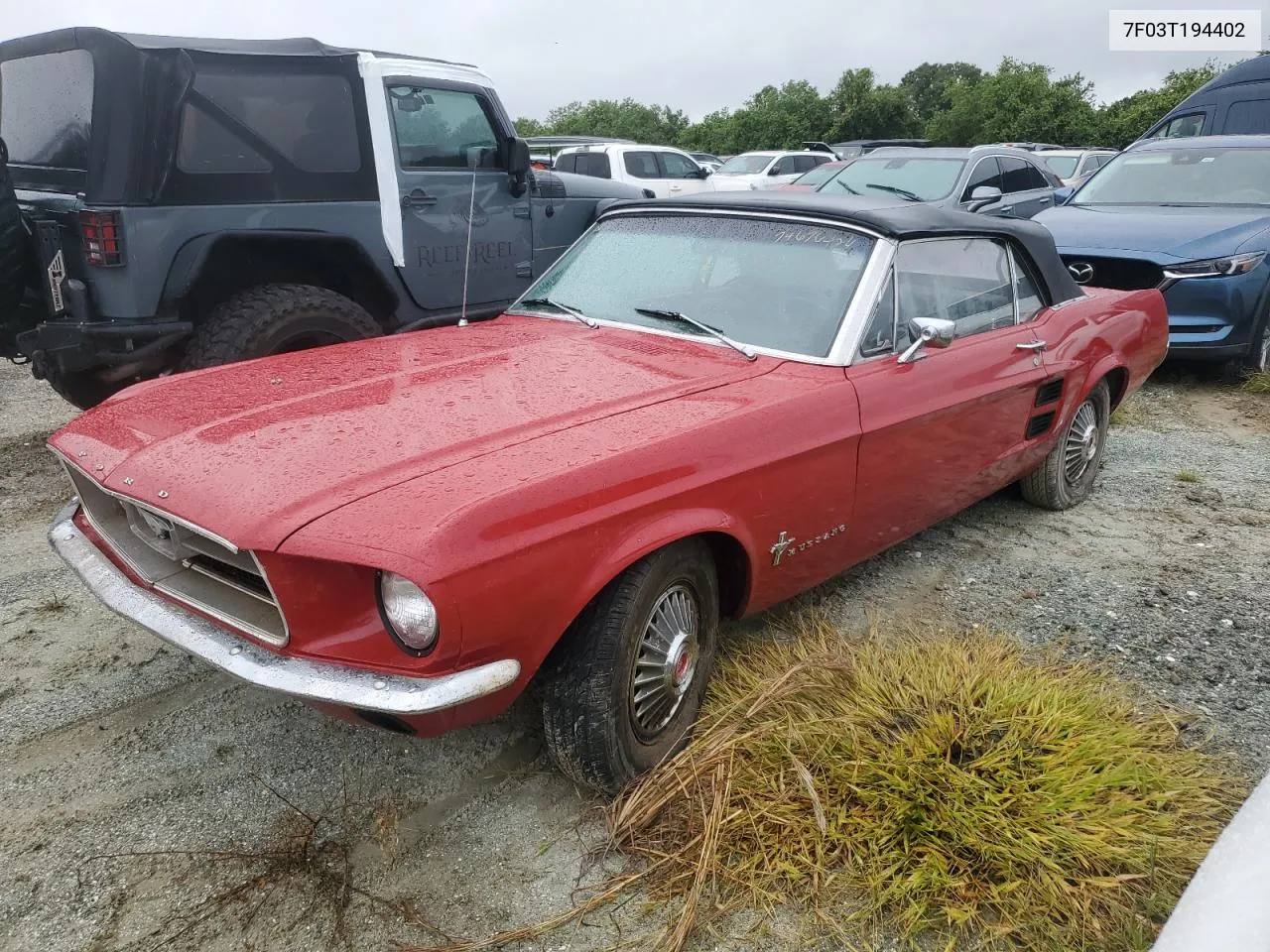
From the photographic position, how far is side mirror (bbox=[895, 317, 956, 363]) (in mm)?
3074

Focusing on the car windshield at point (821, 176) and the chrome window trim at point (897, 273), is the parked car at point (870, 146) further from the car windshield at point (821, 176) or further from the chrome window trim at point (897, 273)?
the chrome window trim at point (897, 273)

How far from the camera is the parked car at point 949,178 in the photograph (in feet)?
28.6

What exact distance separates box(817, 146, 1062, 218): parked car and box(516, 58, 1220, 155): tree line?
60.3 ft

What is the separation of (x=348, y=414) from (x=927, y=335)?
1.83 meters

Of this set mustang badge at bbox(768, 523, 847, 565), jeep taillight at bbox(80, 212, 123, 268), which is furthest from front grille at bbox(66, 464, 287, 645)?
jeep taillight at bbox(80, 212, 123, 268)

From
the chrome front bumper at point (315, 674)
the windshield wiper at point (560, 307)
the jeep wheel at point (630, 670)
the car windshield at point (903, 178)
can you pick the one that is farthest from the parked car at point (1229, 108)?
the chrome front bumper at point (315, 674)

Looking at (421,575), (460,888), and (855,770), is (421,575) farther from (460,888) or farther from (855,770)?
(855,770)

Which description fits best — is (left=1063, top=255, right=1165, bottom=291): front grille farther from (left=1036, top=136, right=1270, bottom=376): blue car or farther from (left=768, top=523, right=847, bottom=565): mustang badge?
(left=768, top=523, right=847, bottom=565): mustang badge

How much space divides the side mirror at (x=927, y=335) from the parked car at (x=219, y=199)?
203 centimetres

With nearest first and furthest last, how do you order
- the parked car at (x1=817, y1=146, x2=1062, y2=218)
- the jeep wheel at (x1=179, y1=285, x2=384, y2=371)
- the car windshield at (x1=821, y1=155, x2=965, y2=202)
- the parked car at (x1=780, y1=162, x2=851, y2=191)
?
the jeep wheel at (x1=179, y1=285, x2=384, y2=371)
the parked car at (x1=817, y1=146, x2=1062, y2=218)
the car windshield at (x1=821, y1=155, x2=965, y2=202)
the parked car at (x1=780, y1=162, x2=851, y2=191)

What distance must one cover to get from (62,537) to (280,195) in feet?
8.80

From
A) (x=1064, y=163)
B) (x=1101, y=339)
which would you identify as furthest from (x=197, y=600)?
(x=1064, y=163)

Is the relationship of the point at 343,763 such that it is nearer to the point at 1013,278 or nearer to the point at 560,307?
the point at 560,307

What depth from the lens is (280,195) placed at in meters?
4.89
